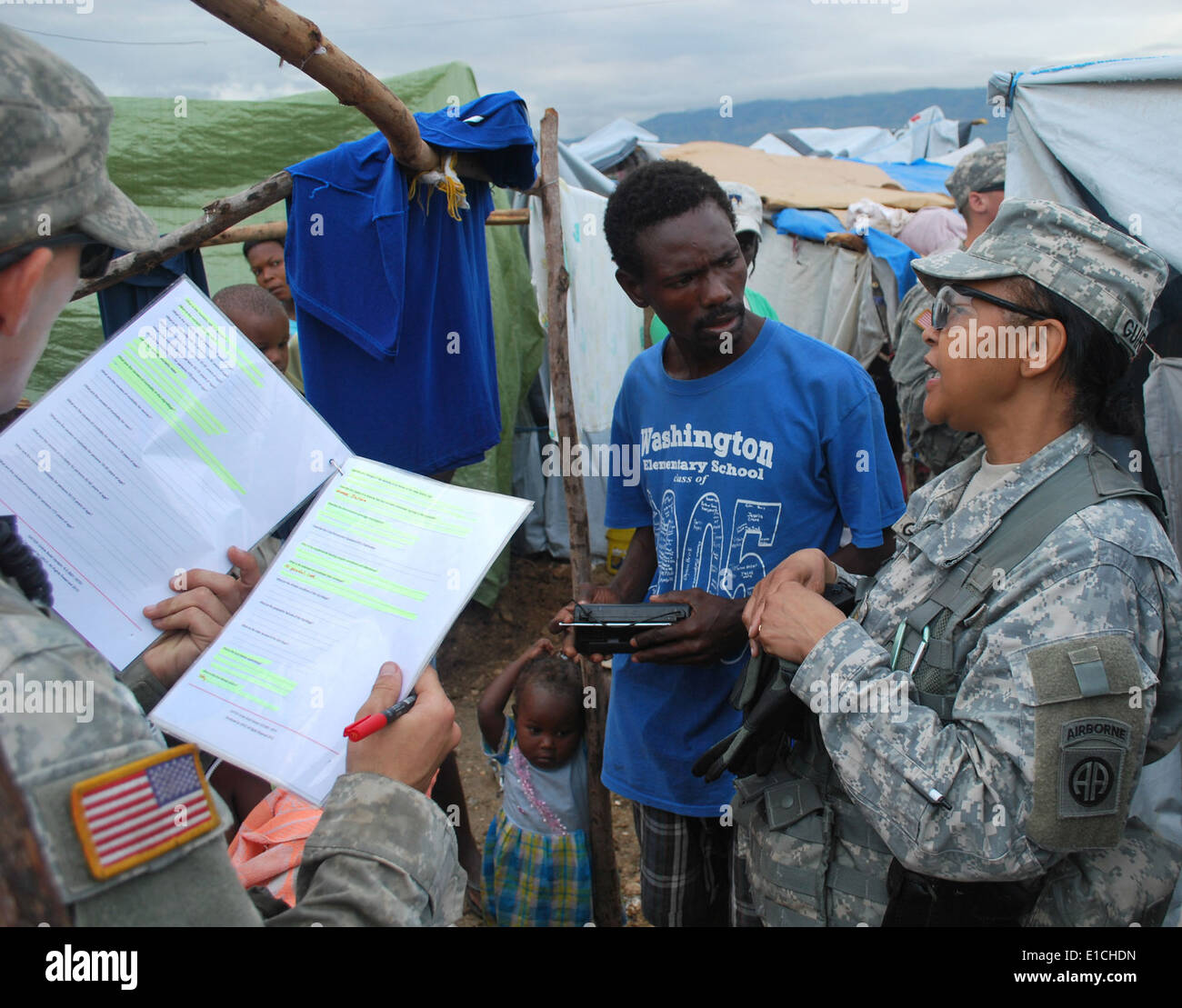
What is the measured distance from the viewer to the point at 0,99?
887mm

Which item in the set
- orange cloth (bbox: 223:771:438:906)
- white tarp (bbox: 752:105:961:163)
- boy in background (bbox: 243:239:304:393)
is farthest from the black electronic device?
white tarp (bbox: 752:105:961:163)

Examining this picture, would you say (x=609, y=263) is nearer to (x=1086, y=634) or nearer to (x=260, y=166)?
(x=260, y=166)

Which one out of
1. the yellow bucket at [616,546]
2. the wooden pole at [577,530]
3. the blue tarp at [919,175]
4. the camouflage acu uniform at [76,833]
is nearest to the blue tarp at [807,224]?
the yellow bucket at [616,546]

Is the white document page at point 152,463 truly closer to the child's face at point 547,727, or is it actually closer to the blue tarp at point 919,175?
the child's face at point 547,727

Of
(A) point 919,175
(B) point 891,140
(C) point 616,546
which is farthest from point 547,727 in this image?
(B) point 891,140

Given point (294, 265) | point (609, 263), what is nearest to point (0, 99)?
point (294, 265)

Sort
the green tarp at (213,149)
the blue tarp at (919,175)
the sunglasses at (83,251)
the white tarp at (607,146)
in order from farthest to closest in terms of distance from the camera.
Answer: the blue tarp at (919,175) → the white tarp at (607,146) → the green tarp at (213,149) → the sunglasses at (83,251)

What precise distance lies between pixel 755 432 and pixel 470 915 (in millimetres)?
2432

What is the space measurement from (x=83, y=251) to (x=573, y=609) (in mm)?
1421

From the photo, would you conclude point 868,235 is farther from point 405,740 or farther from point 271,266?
point 405,740

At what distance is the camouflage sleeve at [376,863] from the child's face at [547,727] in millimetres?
1773

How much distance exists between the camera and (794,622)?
1655 mm

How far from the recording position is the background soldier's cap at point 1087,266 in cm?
152

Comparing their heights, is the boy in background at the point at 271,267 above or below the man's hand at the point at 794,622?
above
